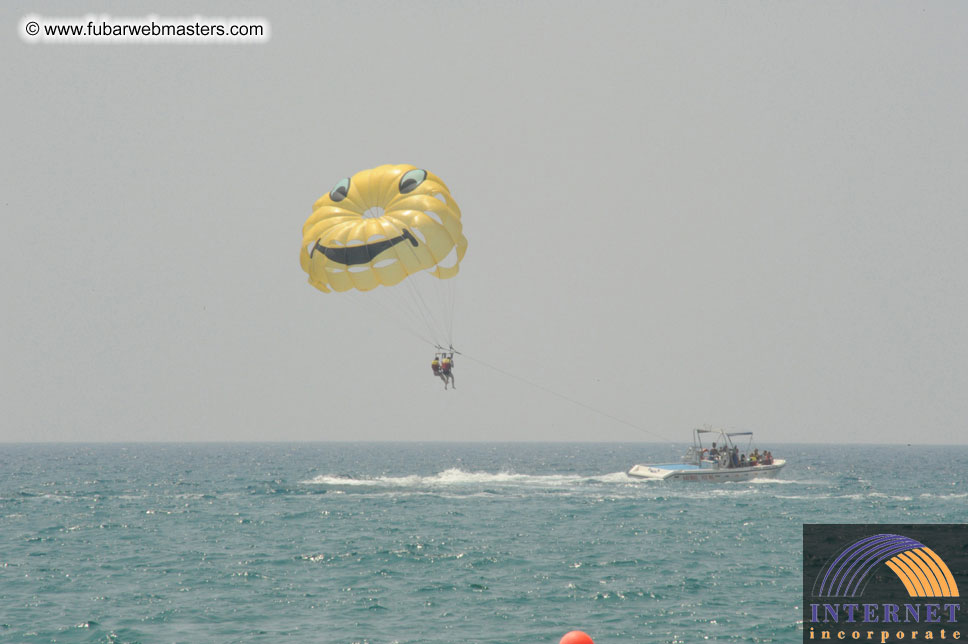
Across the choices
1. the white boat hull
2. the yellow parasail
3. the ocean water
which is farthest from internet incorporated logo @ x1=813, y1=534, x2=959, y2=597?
the white boat hull

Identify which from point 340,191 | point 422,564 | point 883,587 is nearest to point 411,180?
point 340,191

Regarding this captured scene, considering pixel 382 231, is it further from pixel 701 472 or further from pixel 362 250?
pixel 701 472

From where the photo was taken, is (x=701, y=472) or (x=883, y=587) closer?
(x=883, y=587)

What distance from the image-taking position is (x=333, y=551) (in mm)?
29531

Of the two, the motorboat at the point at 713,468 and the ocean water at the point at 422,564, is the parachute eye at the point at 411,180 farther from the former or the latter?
the motorboat at the point at 713,468

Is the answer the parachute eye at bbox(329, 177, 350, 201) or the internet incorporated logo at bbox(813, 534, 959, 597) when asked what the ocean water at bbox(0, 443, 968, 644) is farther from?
the parachute eye at bbox(329, 177, 350, 201)

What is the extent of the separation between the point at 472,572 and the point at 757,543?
1084cm

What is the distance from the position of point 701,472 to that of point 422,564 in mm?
28563

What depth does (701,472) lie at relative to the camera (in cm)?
5188

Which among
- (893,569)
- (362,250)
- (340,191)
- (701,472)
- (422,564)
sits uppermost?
(340,191)

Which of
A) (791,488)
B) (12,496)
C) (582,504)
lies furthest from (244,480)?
(791,488)

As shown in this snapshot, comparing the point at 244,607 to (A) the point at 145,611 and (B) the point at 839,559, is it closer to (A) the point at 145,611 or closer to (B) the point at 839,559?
(A) the point at 145,611

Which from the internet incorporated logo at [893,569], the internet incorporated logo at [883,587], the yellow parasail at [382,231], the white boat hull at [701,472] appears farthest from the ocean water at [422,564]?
the yellow parasail at [382,231]

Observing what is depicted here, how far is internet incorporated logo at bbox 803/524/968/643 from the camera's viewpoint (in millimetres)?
20047
